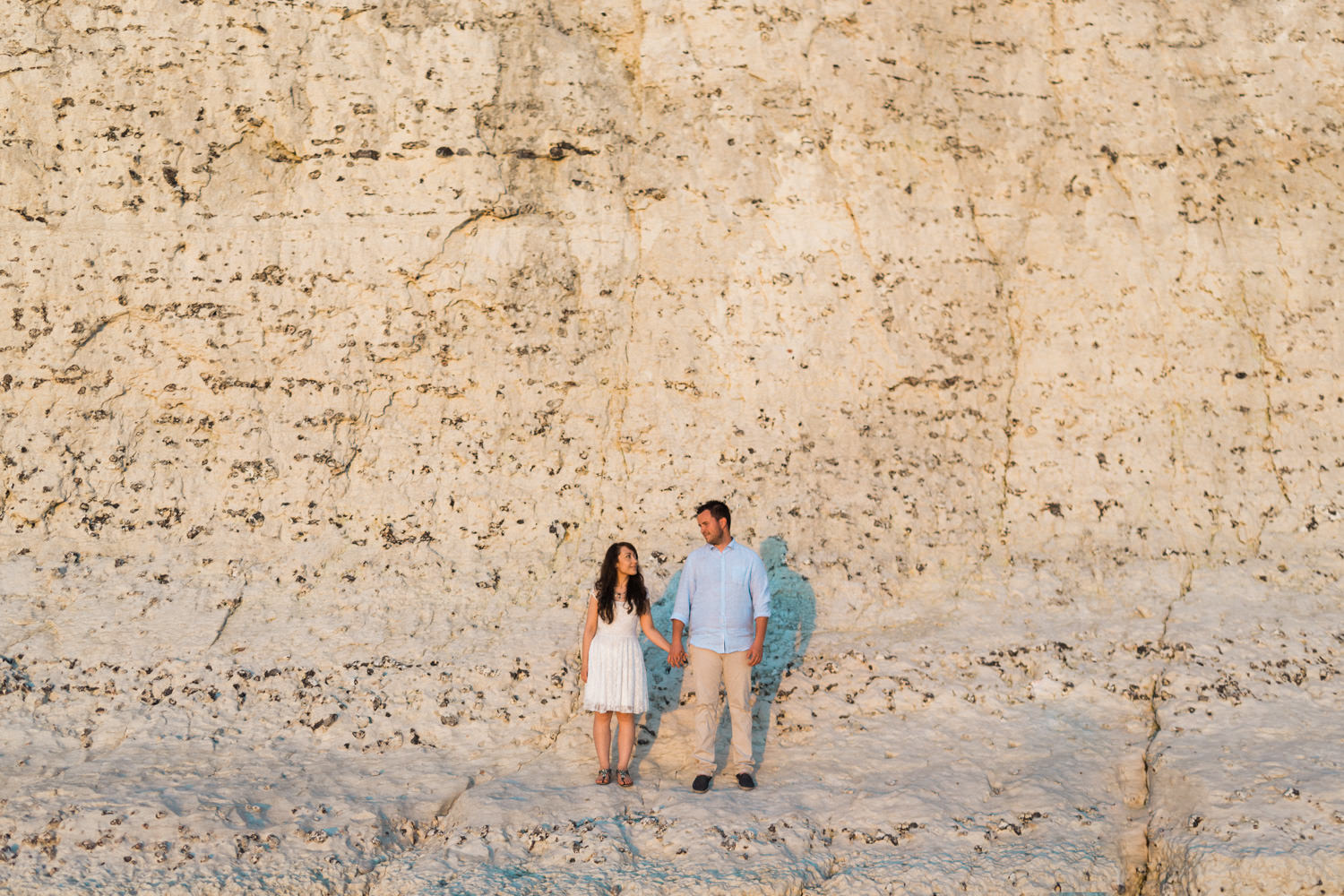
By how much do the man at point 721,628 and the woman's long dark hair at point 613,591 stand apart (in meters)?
0.25

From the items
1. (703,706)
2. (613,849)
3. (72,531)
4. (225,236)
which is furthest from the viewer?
(225,236)

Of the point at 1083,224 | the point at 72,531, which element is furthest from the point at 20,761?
the point at 1083,224

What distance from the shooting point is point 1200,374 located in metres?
7.73

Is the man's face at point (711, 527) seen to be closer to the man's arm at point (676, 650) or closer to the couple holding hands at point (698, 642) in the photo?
the couple holding hands at point (698, 642)

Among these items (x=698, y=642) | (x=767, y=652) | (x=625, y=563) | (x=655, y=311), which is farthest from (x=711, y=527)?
(x=655, y=311)

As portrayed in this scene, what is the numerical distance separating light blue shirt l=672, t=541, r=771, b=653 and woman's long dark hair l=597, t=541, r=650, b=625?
0.24 m

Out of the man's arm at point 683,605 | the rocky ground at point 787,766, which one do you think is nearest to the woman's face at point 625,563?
the man's arm at point 683,605

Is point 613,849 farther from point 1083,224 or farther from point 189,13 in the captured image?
A: point 189,13

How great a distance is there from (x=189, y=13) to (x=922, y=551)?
610cm

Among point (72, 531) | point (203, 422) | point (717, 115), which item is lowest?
point (72, 531)

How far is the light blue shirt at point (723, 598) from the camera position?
5.80 metres

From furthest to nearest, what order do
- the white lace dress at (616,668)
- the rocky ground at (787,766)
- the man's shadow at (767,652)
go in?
the man's shadow at (767,652) < the white lace dress at (616,668) < the rocky ground at (787,766)

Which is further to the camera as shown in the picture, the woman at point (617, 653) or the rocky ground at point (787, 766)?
the woman at point (617, 653)

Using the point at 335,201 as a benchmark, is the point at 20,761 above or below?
below
